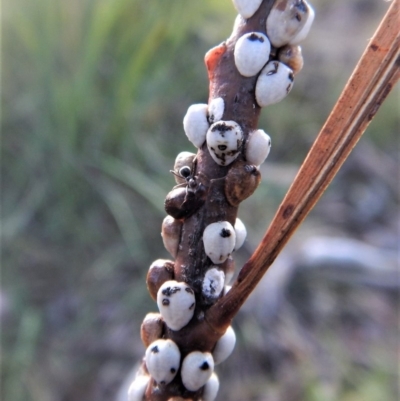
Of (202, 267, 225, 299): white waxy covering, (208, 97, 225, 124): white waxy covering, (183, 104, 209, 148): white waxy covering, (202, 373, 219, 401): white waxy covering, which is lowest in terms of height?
(202, 373, 219, 401): white waxy covering

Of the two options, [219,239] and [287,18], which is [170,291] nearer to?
[219,239]

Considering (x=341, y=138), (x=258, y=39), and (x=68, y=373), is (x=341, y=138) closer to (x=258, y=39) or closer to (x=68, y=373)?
(x=258, y=39)

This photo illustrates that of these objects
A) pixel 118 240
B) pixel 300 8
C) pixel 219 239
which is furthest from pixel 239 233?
pixel 118 240

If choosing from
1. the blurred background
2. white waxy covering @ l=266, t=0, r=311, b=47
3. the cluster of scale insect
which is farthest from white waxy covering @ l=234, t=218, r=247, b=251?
the blurred background

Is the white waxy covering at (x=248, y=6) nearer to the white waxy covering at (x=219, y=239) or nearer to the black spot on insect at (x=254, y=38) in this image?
the black spot on insect at (x=254, y=38)

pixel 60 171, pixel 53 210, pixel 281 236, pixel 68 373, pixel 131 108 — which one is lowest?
pixel 68 373

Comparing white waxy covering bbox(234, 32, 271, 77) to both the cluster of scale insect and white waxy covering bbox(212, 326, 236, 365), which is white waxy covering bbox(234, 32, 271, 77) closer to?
the cluster of scale insect

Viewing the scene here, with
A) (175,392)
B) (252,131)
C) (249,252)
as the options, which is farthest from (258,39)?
(249,252)

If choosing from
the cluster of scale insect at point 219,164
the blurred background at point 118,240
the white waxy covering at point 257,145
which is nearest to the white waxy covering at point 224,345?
the cluster of scale insect at point 219,164
